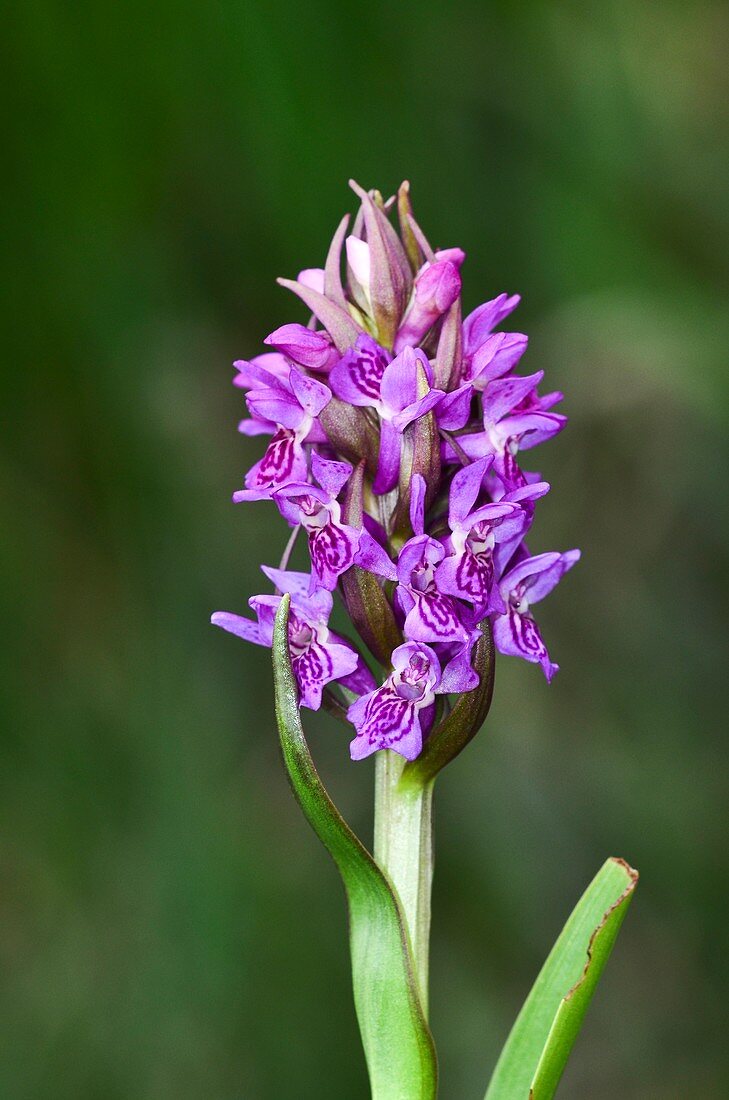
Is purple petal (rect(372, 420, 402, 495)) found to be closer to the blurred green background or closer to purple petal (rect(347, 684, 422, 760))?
purple petal (rect(347, 684, 422, 760))

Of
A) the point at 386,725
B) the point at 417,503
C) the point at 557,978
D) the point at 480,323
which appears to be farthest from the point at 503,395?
the point at 557,978

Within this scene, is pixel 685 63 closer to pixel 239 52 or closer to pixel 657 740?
pixel 239 52

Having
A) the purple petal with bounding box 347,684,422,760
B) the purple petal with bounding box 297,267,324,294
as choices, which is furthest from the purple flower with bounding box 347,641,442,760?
the purple petal with bounding box 297,267,324,294

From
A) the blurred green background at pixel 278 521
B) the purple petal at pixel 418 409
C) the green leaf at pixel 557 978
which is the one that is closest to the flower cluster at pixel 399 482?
the purple petal at pixel 418 409

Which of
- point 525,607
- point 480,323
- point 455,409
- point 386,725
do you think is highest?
point 480,323

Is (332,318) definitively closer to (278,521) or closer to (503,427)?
(503,427)

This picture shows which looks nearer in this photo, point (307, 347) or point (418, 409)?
point (418, 409)
